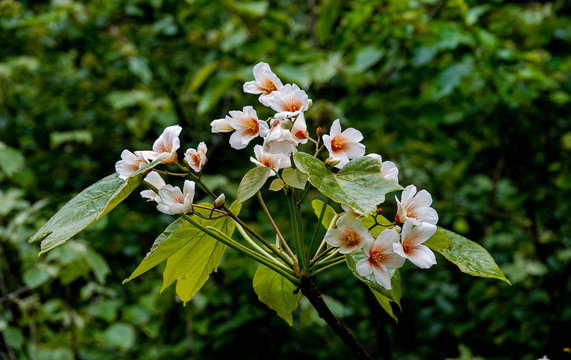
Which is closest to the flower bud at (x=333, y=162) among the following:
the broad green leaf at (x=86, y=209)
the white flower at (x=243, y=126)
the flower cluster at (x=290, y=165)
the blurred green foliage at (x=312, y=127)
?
the flower cluster at (x=290, y=165)

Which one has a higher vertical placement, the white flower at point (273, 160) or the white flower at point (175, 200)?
the white flower at point (273, 160)

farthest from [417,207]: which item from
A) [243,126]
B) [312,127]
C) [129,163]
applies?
[312,127]

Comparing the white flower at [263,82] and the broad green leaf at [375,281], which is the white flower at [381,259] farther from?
the white flower at [263,82]

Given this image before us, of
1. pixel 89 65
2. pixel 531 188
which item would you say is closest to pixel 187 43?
pixel 89 65

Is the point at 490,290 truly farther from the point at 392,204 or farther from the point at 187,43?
the point at 187,43

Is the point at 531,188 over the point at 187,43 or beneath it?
beneath

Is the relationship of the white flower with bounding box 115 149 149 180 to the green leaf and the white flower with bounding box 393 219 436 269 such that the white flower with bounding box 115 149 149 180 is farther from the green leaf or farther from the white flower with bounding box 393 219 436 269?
the white flower with bounding box 393 219 436 269
